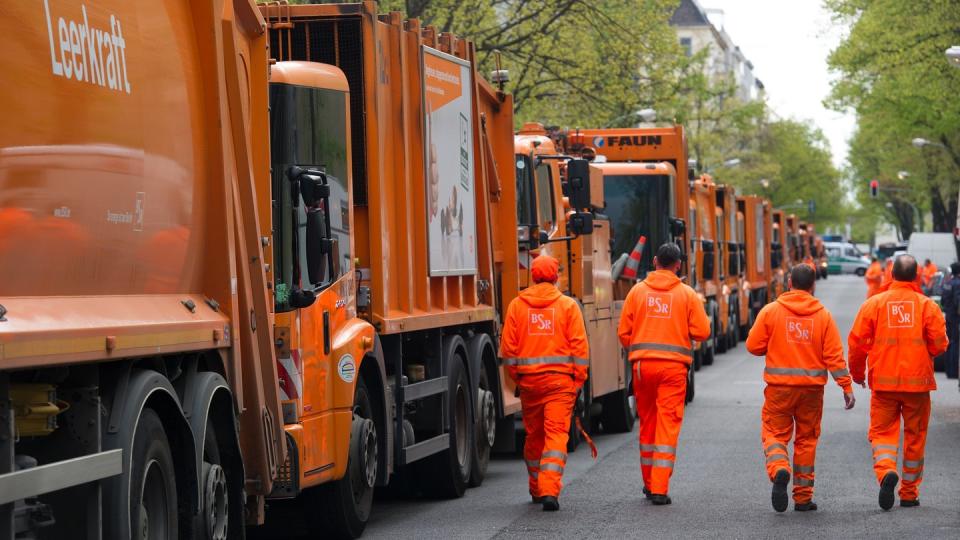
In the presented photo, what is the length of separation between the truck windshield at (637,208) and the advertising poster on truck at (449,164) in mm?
11153

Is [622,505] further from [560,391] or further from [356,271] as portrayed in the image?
[356,271]

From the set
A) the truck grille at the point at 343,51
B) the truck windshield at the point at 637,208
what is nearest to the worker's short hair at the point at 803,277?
the truck grille at the point at 343,51

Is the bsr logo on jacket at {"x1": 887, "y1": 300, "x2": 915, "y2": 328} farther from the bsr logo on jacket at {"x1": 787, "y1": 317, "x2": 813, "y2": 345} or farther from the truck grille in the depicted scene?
the truck grille

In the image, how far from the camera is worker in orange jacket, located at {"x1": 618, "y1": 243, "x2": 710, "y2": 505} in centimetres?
1134

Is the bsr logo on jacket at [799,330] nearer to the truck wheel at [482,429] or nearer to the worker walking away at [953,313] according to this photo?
the truck wheel at [482,429]

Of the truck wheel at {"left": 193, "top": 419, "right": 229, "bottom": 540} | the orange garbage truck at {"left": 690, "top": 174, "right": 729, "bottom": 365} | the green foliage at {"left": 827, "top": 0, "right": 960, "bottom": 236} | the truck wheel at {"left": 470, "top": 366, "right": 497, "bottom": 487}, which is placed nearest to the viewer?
the truck wheel at {"left": 193, "top": 419, "right": 229, "bottom": 540}

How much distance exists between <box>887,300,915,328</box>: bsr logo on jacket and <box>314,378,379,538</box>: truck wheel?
3.63m

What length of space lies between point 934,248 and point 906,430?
34.6 meters

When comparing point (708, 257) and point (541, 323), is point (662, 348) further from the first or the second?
point (708, 257)

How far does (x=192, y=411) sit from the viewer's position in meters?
6.89

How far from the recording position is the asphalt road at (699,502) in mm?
10172

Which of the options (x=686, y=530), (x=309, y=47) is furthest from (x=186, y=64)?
(x=686, y=530)

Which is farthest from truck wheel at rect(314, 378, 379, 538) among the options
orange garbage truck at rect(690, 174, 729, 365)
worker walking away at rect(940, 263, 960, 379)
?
orange garbage truck at rect(690, 174, 729, 365)

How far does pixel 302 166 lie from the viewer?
9242 millimetres
